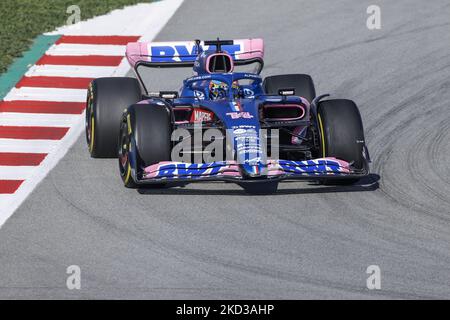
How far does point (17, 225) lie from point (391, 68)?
26.4ft

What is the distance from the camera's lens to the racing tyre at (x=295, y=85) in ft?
58.6

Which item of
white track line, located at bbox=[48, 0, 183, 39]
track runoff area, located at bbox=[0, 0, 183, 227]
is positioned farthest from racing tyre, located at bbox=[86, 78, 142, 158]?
white track line, located at bbox=[48, 0, 183, 39]

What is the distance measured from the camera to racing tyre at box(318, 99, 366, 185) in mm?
16047

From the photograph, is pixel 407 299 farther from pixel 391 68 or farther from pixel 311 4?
pixel 311 4

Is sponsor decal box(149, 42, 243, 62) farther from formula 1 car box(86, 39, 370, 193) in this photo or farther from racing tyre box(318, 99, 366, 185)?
racing tyre box(318, 99, 366, 185)

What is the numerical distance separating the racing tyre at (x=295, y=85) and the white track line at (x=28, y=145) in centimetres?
278

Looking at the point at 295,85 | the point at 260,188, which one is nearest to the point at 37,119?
the point at 295,85

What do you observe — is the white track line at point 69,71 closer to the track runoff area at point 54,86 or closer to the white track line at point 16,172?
the track runoff area at point 54,86

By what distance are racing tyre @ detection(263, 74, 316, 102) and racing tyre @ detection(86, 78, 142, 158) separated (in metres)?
1.73

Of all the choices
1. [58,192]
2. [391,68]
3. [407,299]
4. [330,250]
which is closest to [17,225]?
[58,192]

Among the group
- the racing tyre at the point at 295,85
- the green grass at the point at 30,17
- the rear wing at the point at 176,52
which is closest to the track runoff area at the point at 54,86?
the green grass at the point at 30,17

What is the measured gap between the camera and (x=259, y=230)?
590 inches

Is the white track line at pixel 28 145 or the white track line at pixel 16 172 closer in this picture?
the white track line at pixel 16 172

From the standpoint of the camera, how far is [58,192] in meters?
16.4
